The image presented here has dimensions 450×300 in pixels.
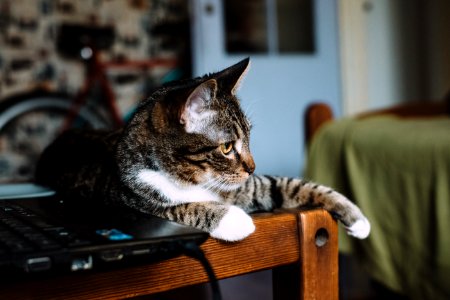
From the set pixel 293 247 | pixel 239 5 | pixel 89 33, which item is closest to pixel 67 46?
pixel 89 33

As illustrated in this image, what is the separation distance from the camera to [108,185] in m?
0.70

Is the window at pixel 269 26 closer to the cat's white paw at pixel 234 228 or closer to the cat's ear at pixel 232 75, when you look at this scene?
the cat's ear at pixel 232 75

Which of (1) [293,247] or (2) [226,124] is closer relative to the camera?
(1) [293,247]

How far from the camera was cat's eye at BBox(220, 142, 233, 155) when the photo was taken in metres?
0.71

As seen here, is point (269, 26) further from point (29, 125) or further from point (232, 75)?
point (232, 75)

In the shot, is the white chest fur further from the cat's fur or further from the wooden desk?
the wooden desk

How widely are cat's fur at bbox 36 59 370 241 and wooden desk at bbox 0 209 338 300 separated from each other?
6 cm

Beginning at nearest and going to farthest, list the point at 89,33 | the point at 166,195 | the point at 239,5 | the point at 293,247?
the point at 293,247
the point at 166,195
the point at 89,33
the point at 239,5

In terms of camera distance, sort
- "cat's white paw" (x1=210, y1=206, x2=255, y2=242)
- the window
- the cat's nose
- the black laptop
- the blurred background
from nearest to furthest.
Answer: the black laptop → "cat's white paw" (x1=210, y1=206, x2=255, y2=242) → the cat's nose → the blurred background → the window

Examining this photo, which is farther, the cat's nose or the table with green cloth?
the table with green cloth

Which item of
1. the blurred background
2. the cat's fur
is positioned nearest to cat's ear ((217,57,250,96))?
the cat's fur

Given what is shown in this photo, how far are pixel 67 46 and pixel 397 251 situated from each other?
2.21 metres

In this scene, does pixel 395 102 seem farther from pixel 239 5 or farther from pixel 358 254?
pixel 358 254

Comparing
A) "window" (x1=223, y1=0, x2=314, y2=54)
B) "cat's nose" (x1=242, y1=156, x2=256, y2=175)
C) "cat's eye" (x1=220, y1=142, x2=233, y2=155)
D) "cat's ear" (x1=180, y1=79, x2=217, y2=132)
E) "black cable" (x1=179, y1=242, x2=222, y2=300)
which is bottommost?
"black cable" (x1=179, y1=242, x2=222, y2=300)
